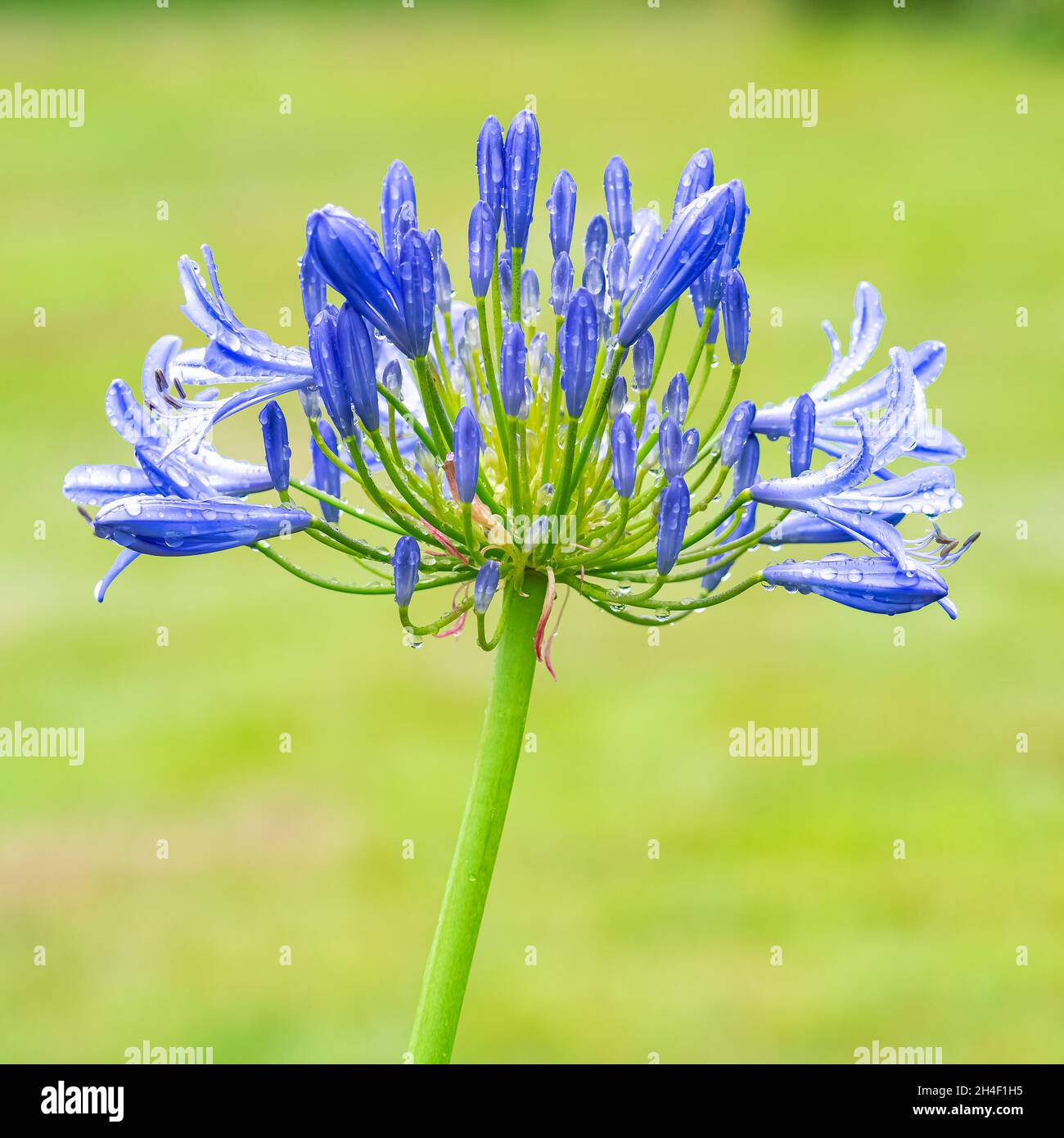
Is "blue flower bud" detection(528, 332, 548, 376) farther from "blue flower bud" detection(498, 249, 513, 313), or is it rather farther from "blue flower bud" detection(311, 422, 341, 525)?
"blue flower bud" detection(311, 422, 341, 525)

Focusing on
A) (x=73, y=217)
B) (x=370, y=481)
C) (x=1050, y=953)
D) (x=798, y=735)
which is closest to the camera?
(x=370, y=481)

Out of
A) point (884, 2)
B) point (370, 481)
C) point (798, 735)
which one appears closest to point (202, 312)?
point (370, 481)

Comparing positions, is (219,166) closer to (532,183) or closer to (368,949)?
(368,949)

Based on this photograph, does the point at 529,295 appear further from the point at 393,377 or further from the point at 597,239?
the point at 393,377

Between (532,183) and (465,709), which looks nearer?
(532,183)

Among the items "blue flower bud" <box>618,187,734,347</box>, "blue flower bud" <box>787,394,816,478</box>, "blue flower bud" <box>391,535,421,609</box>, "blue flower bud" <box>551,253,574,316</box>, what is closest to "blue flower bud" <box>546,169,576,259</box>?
"blue flower bud" <box>551,253,574,316</box>

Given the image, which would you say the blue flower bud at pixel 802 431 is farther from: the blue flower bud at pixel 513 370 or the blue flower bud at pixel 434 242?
the blue flower bud at pixel 434 242
